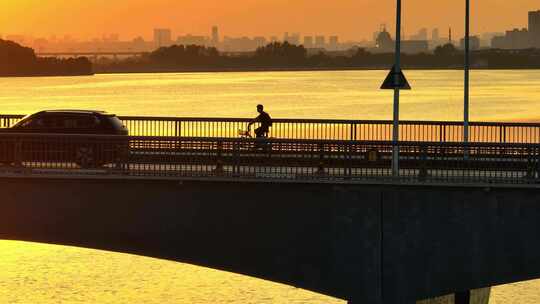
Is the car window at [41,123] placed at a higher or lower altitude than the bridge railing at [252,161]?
higher

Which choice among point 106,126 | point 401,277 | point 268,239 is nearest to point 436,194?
point 401,277

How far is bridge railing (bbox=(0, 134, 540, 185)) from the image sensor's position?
27.9 m

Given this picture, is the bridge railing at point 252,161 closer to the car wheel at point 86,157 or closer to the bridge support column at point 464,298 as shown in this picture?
the car wheel at point 86,157

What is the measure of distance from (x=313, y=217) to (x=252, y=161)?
3007 millimetres

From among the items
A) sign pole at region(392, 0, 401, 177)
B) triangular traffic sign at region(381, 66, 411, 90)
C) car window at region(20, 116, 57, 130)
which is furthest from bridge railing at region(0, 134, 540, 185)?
car window at region(20, 116, 57, 130)

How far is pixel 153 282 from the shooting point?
57844 millimetres

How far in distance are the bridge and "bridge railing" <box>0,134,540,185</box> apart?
0.06 meters

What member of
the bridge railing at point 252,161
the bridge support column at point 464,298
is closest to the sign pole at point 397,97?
the bridge railing at point 252,161

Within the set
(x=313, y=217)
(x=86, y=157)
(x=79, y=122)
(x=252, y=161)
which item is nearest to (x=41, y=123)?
(x=79, y=122)

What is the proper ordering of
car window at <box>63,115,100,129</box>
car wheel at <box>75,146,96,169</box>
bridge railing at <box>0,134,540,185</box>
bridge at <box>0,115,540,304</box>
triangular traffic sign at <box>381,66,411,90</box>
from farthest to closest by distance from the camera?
car window at <box>63,115,100,129</box>, car wheel at <box>75,146,96,169</box>, triangular traffic sign at <box>381,66,411,90</box>, bridge railing at <box>0,134,540,185</box>, bridge at <box>0,115,540,304</box>

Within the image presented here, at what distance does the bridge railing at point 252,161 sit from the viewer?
2789cm

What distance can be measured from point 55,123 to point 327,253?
12.5 meters

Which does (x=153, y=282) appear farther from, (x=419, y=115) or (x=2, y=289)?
(x=419, y=115)

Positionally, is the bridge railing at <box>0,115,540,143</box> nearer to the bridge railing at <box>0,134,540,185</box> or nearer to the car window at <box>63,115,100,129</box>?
the car window at <box>63,115,100,129</box>
